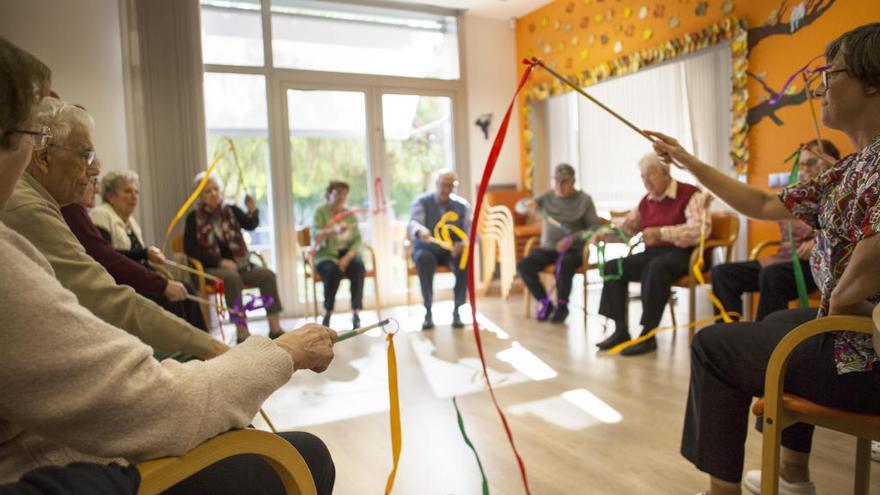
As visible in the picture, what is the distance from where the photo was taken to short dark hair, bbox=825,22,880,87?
140cm

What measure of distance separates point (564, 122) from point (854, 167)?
5.15m

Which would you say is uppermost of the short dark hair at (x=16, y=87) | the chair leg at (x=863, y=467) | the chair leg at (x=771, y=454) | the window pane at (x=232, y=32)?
the window pane at (x=232, y=32)

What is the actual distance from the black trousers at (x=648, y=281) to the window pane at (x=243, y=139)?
10.1 feet

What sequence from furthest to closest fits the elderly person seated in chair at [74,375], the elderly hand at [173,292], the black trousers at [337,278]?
1. the black trousers at [337,278]
2. the elderly hand at [173,292]
3. the elderly person seated in chair at [74,375]

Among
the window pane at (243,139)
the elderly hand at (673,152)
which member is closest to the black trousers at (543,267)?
the window pane at (243,139)

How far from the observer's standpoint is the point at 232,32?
5449mm

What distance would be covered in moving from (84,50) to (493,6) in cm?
372

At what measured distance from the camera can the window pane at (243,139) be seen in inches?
213

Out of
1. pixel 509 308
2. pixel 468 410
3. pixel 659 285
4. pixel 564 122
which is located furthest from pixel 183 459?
pixel 564 122

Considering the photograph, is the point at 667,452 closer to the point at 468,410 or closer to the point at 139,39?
the point at 468,410

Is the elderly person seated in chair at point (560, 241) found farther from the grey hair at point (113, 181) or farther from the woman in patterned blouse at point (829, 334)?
the woman in patterned blouse at point (829, 334)

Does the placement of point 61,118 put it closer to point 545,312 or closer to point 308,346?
point 308,346

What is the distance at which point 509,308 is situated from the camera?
559 centimetres

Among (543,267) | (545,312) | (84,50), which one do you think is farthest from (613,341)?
(84,50)
